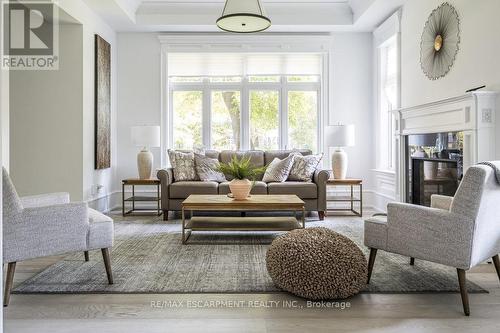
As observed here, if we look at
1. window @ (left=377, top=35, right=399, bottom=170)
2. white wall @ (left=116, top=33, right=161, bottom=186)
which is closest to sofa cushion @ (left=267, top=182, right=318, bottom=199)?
window @ (left=377, top=35, right=399, bottom=170)

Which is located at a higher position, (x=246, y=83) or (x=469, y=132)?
(x=246, y=83)

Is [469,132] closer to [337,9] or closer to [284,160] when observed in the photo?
[284,160]

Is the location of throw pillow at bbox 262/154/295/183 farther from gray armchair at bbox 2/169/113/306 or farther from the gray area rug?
gray armchair at bbox 2/169/113/306

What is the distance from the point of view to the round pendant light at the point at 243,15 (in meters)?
3.79

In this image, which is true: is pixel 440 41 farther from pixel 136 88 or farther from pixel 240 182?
pixel 136 88

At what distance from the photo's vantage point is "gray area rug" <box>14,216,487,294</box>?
2.60 metres

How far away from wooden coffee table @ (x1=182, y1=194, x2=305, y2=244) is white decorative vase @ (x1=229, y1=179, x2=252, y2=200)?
0.21 feet

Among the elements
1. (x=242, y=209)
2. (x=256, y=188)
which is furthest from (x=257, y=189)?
(x=242, y=209)

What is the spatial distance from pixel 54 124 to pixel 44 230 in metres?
3.04

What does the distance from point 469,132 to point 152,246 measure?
308 centimetres

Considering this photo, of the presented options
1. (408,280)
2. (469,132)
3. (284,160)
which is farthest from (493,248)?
(284,160)

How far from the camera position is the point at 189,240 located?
4.03m

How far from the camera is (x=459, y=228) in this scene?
221cm

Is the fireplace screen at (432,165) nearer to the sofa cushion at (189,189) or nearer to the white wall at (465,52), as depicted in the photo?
the white wall at (465,52)
